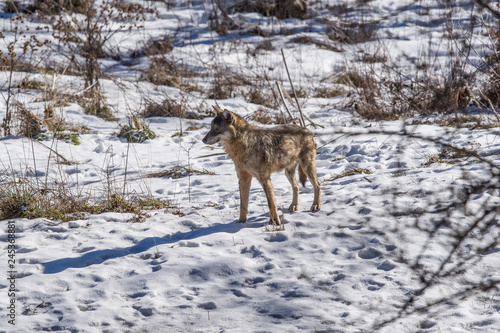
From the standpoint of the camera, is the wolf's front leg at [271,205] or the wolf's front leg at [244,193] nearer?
the wolf's front leg at [271,205]

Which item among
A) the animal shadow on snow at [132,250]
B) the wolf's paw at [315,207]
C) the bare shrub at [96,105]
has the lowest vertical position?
the animal shadow on snow at [132,250]

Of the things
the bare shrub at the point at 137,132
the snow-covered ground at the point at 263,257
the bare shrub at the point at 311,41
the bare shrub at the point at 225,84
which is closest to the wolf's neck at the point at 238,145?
the snow-covered ground at the point at 263,257

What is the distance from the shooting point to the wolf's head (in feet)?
20.1

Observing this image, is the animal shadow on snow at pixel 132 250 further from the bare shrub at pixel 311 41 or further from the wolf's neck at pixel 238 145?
the bare shrub at pixel 311 41

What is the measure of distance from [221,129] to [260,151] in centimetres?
61

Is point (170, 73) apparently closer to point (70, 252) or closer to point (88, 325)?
point (70, 252)

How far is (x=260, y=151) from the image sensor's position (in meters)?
6.12

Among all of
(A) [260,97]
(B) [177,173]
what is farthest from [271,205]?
(A) [260,97]

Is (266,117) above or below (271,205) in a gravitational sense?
above

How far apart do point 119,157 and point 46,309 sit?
556cm

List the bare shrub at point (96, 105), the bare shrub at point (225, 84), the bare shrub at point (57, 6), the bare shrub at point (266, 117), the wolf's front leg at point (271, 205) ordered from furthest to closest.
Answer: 1. the bare shrub at point (225, 84)
2. the bare shrub at point (57, 6)
3. the bare shrub at point (96, 105)
4. the bare shrub at point (266, 117)
5. the wolf's front leg at point (271, 205)

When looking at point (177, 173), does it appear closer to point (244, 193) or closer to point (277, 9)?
point (244, 193)

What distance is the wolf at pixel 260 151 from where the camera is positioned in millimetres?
6078

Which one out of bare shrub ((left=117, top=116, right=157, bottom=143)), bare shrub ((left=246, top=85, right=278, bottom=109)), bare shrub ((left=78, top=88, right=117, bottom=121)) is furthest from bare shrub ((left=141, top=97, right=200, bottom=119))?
bare shrub ((left=246, top=85, right=278, bottom=109))
